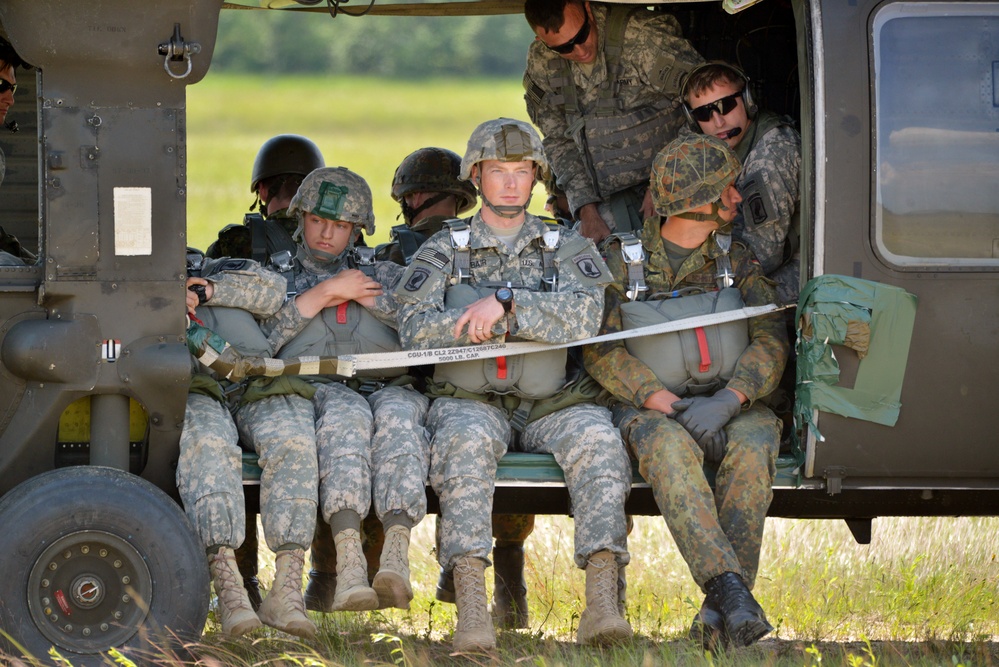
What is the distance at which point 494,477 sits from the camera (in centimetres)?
538

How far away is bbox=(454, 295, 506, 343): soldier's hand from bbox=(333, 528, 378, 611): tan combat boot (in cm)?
86

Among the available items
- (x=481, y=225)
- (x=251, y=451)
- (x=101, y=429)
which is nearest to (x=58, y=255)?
(x=101, y=429)

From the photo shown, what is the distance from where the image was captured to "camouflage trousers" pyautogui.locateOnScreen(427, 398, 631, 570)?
17.2 feet

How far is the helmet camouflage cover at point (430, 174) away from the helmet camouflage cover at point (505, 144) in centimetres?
172

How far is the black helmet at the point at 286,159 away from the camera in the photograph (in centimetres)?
753

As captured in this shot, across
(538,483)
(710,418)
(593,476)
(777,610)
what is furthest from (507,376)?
(777,610)

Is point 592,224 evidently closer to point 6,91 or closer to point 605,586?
point 605,586

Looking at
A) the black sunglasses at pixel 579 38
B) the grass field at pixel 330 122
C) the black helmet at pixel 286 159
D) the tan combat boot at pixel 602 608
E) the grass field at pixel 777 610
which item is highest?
the grass field at pixel 330 122

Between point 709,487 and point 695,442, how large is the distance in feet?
0.61

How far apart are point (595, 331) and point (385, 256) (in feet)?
4.85

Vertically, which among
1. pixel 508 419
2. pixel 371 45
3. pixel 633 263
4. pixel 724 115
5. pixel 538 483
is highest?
pixel 371 45

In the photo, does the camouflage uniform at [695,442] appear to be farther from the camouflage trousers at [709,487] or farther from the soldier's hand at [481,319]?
the soldier's hand at [481,319]

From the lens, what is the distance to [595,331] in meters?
5.58

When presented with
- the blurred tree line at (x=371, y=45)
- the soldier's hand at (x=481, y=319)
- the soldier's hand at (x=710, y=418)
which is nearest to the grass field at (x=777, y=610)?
the soldier's hand at (x=710, y=418)
